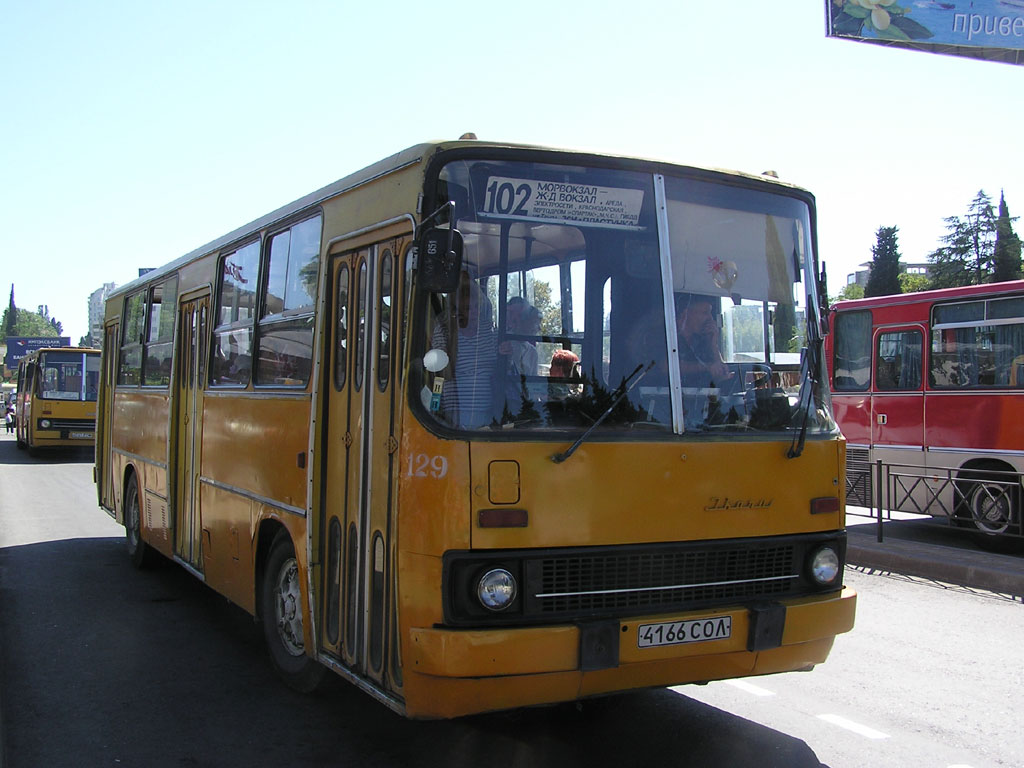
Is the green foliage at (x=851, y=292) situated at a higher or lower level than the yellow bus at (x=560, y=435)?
higher

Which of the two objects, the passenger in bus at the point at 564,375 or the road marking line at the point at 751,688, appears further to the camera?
the road marking line at the point at 751,688

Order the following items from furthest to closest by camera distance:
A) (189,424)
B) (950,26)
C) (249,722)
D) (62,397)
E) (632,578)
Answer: (62,397), (950,26), (189,424), (249,722), (632,578)

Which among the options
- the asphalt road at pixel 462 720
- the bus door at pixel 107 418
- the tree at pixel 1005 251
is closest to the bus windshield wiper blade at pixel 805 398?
the asphalt road at pixel 462 720

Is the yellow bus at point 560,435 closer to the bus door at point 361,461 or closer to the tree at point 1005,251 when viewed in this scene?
the bus door at point 361,461

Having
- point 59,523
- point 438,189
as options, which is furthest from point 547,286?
point 59,523

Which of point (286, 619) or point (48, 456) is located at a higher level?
point (286, 619)

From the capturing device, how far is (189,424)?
823 cm

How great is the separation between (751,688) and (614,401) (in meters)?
2.58

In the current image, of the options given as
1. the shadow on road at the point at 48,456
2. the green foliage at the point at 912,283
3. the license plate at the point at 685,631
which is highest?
the green foliage at the point at 912,283

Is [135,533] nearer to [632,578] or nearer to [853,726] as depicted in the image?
[632,578]

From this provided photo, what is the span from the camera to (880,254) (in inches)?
3169

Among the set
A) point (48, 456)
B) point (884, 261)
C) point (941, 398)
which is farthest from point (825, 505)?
point (884, 261)

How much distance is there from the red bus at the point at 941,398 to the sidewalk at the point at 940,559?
0.43 meters

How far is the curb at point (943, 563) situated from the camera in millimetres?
9586
